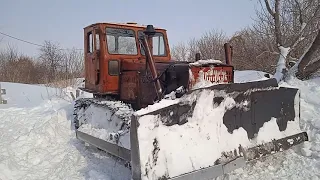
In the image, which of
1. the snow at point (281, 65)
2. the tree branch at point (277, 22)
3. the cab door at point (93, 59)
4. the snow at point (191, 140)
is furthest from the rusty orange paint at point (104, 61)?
the tree branch at point (277, 22)

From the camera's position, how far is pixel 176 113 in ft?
12.1

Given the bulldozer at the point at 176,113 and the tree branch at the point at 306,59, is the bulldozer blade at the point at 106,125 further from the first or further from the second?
the tree branch at the point at 306,59

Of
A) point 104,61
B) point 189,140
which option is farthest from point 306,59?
point 189,140

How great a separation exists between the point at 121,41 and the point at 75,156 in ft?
7.34

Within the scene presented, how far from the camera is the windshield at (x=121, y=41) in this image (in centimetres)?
590

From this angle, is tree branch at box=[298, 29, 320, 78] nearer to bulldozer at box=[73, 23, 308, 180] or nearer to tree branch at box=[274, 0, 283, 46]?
tree branch at box=[274, 0, 283, 46]

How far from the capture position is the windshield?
5898 millimetres

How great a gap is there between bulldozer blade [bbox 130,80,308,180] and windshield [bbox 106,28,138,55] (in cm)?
252

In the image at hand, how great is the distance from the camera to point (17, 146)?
6023mm

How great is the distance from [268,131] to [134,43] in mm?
2964

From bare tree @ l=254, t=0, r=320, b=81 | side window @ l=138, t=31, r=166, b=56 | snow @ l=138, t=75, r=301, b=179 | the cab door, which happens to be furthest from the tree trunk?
the cab door

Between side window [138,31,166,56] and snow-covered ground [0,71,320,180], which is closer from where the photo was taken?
snow-covered ground [0,71,320,180]

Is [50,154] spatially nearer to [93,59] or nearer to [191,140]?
[93,59]

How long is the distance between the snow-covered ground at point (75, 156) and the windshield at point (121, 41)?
6.28ft
